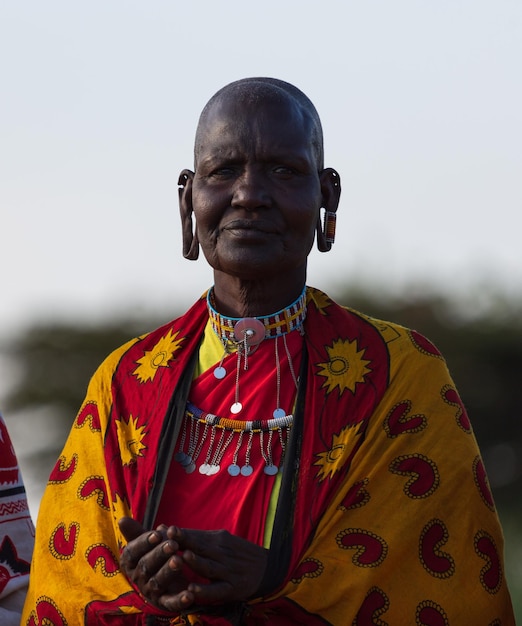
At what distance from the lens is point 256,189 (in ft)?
21.4

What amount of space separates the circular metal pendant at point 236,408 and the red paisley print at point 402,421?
0.57m

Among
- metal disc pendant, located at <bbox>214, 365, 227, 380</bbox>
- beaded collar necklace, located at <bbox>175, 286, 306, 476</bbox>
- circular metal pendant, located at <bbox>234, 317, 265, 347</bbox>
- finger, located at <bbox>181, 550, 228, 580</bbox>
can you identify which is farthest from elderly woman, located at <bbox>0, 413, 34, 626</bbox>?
finger, located at <bbox>181, 550, 228, 580</bbox>

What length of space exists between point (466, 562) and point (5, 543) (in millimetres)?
2149

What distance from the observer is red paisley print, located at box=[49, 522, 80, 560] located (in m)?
6.54

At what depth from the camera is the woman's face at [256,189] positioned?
21.5 feet

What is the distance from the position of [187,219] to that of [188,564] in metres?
1.71

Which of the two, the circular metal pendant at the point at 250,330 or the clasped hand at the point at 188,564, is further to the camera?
the circular metal pendant at the point at 250,330

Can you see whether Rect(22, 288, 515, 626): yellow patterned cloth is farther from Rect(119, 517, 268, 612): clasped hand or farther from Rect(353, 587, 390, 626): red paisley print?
Rect(119, 517, 268, 612): clasped hand

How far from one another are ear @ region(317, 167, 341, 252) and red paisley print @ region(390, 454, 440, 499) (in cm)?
101

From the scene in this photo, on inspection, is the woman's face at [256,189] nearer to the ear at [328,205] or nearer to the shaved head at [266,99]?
the shaved head at [266,99]

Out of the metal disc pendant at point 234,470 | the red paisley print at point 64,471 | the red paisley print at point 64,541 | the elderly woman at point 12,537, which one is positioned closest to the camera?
the metal disc pendant at point 234,470

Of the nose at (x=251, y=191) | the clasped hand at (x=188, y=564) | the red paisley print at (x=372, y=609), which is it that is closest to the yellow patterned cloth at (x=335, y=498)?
the red paisley print at (x=372, y=609)

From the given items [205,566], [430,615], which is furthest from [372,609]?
[205,566]

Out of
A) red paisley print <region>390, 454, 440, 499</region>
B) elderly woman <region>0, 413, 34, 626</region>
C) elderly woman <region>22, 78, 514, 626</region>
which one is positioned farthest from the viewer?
elderly woman <region>0, 413, 34, 626</region>
